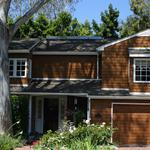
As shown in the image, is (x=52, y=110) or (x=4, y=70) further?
(x=52, y=110)

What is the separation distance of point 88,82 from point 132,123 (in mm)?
4560

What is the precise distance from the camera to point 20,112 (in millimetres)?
31766

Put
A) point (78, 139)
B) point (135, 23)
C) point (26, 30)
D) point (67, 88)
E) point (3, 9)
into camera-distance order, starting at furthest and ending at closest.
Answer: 1. point (26, 30)
2. point (135, 23)
3. point (67, 88)
4. point (3, 9)
5. point (78, 139)

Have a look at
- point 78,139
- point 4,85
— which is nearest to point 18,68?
point 4,85

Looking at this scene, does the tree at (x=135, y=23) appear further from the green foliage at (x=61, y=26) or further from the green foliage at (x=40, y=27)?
the green foliage at (x=40, y=27)

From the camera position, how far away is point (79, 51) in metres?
34.1

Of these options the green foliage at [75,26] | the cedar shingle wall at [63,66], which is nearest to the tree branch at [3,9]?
the cedar shingle wall at [63,66]

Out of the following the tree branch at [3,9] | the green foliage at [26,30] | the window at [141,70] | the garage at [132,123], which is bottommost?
the garage at [132,123]

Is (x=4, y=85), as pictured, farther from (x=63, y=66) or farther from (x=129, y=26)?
(x=129, y=26)

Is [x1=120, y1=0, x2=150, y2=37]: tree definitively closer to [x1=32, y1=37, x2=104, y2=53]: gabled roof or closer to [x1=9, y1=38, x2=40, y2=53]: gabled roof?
→ [x1=32, y1=37, x2=104, y2=53]: gabled roof

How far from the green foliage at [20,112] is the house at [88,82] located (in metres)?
0.56

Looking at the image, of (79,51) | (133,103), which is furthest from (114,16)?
(133,103)

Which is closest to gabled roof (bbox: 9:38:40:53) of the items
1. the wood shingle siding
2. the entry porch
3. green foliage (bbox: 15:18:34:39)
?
the entry porch

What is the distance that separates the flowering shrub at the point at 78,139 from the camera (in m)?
13.6
